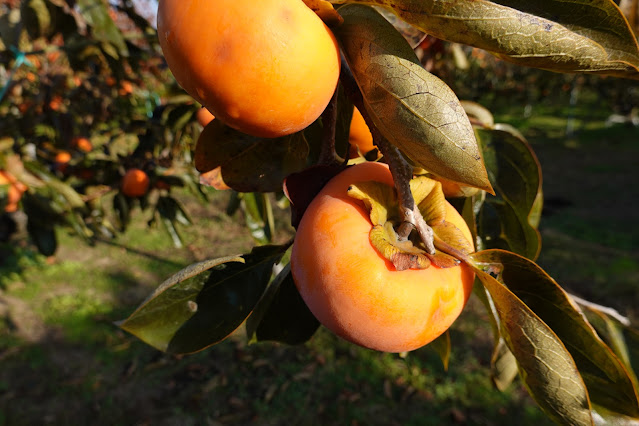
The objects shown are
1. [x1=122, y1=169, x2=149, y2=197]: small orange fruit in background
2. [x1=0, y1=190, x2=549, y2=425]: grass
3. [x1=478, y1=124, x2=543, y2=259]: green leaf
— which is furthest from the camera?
[x1=0, y1=190, x2=549, y2=425]: grass

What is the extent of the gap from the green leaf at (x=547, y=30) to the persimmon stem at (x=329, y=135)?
0.18 meters

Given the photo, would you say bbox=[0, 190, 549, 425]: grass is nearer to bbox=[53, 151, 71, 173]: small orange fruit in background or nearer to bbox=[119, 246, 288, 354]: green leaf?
bbox=[53, 151, 71, 173]: small orange fruit in background

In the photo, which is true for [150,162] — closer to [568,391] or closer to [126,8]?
[126,8]

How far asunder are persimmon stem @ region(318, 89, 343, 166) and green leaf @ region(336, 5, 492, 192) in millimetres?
114

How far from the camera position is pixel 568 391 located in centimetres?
48

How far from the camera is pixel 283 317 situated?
2.36ft

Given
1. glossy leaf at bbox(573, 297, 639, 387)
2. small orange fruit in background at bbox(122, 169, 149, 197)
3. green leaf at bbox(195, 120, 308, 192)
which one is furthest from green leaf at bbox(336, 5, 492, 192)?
small orange fruit in background at bbox(122, 169, 149, 197)

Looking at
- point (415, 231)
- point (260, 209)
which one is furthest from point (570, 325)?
point (260, 209)

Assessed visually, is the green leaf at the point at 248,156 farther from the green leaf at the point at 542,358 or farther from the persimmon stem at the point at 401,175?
the green leaf at the point at 542,358

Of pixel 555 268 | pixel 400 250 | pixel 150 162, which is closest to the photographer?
pixel 400 250

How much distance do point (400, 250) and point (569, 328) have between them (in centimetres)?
23

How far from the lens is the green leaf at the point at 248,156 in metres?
0.63

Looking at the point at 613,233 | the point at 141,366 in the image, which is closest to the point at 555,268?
the point at 613,233

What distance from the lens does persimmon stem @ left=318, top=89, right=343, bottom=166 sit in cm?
54
